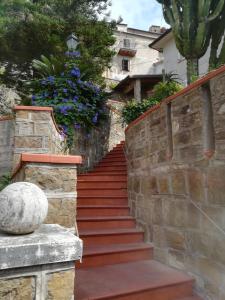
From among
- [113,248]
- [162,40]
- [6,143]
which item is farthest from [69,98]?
[162,40]

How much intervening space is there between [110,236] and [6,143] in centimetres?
265

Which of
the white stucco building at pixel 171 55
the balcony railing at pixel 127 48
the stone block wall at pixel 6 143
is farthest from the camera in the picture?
the balcony railing at pixel 127 48

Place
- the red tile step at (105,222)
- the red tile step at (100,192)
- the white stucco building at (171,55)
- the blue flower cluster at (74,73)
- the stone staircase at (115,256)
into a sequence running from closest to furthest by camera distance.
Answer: the stone staircase at (115,256) < the red tile step at (105,222) < the red tile step at (100,192) < the blue flower cluster at (74,73) < the white stucco building at (171,55)

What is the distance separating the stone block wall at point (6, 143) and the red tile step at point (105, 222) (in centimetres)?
193

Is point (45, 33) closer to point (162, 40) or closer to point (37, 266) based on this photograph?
point (162, 40)

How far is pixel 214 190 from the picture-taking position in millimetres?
2336

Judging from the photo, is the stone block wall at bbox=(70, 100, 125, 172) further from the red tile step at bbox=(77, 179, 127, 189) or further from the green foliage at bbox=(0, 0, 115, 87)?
the green foliage at bbox=(0, 0, 115, 87)

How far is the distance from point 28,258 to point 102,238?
7.67 ft

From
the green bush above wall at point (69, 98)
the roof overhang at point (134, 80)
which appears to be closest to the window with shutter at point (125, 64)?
the roof overhang at point (134, 80)

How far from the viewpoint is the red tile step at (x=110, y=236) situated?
11.0 feet

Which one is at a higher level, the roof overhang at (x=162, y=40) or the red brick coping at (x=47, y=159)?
the roof overhang at (x=162, y=40)

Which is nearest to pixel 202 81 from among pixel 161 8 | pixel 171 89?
pixel 171 89

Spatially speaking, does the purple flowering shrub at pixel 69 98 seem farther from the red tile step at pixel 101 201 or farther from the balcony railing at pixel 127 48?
the balcony railing at pixel 127 48

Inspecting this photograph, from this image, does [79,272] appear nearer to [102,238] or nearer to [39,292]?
[102,238]
